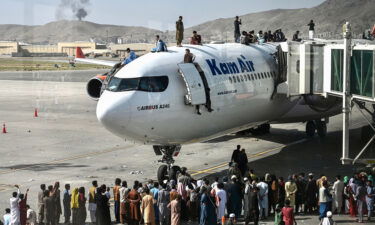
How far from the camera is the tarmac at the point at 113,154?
915 inches

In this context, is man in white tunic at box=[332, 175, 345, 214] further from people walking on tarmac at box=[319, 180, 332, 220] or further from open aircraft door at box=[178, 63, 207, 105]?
open aircraft door at box=[178, 63, 207, 105]

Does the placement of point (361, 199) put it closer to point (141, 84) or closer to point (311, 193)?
point (311, 193)

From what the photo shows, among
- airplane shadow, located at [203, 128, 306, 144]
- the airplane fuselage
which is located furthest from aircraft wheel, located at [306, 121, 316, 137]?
the airplane fuselage

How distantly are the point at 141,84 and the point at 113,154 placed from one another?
960 centimetres

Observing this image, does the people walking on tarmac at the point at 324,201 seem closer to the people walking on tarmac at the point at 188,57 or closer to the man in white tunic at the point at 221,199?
the man in white tunic at the point at 221,199

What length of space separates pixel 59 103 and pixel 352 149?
31.1 m

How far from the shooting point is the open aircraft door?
64.8 feet

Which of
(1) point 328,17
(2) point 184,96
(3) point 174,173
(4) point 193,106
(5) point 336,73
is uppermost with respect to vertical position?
(1) point 328,17

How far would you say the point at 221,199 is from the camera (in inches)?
666

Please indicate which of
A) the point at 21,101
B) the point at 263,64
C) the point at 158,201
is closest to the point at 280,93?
the point at 263,64

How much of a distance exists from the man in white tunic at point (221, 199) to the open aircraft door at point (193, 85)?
385 centimetres

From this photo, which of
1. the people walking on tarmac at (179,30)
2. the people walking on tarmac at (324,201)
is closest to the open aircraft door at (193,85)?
the people walking on tarmac at (179,30)

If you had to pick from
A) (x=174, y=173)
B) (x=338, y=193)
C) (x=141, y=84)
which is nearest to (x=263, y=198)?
(x=338, y=193)

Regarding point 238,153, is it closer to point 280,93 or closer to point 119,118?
point 280,93
